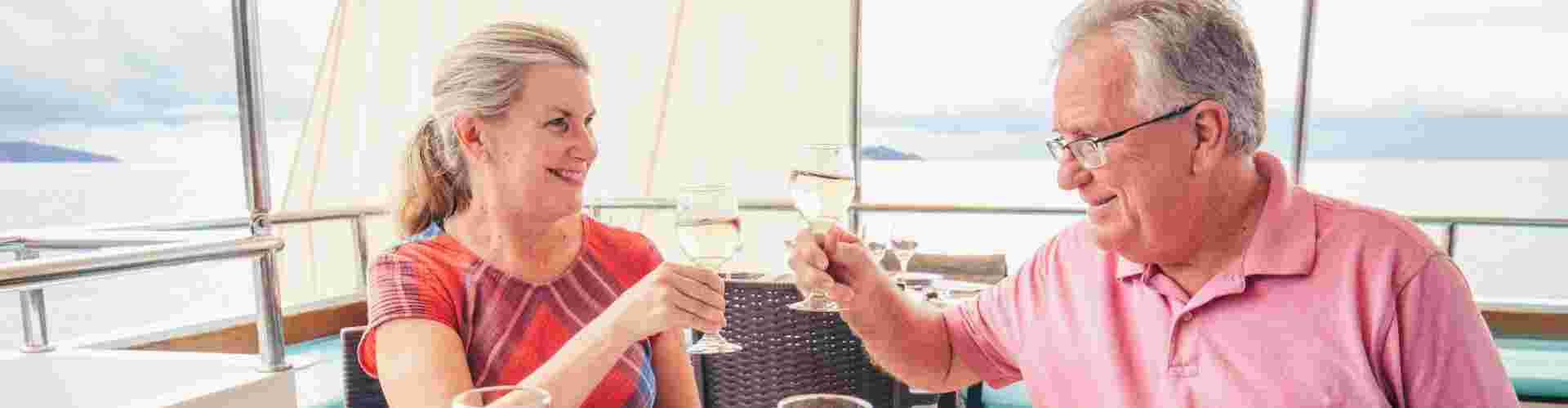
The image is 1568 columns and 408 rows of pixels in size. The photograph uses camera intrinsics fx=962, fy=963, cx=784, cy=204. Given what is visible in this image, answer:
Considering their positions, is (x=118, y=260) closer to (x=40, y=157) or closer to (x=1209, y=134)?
(x=1209, y=134)

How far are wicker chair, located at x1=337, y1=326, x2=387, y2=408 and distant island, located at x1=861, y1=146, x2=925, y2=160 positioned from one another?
10.5 feet

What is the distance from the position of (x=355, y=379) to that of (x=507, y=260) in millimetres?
333

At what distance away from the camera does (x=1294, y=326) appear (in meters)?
1.18

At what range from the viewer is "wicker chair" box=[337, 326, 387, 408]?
1.62 m

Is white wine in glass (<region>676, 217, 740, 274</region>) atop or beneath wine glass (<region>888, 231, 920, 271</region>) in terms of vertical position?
atop

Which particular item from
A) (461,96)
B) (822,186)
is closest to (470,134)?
(461,96)

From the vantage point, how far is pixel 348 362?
1616mm

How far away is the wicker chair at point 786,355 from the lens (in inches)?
85.4

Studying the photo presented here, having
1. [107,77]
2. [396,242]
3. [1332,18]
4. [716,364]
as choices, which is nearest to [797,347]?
[716,364]

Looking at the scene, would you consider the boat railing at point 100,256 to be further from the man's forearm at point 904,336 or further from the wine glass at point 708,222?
the man's forearm at point 904,336

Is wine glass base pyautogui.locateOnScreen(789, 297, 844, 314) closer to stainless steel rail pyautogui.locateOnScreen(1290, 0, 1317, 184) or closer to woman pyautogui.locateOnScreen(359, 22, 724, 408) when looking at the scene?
woman pyautogui.locateOnScreen(359, 22, 724, 408)

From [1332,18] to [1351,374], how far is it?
3.58 meters

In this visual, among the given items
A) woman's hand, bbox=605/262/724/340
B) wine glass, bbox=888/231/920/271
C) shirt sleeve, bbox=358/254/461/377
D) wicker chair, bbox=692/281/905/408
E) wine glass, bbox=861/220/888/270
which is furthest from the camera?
wine glass, bbox=888/231/920/271

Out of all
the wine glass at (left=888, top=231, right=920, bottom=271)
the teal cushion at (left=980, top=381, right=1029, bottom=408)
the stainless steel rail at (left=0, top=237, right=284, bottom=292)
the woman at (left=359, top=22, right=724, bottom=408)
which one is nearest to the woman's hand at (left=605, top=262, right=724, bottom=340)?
the woman at (left=359, top=22, right=724, bottom=408)
